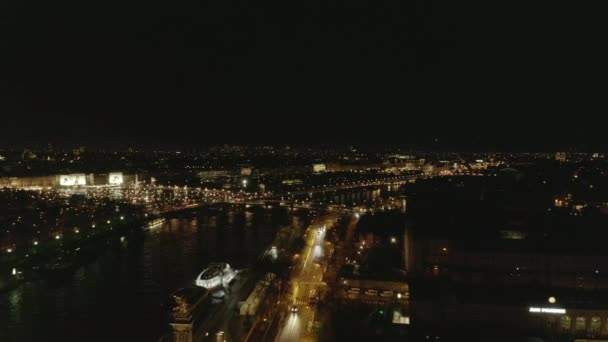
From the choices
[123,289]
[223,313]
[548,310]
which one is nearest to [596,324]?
[548,310]

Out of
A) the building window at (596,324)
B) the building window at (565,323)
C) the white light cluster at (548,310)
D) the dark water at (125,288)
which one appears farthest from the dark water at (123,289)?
the building window at (596,324)

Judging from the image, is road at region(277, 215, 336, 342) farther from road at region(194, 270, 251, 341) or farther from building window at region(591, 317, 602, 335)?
building window at region(591, 317, 602, 335)

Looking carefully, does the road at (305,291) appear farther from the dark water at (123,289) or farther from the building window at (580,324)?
the building window at (580,324)

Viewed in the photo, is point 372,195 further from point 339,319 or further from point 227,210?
point 339,319

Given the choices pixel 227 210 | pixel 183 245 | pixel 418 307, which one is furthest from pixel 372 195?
pixel 418 307

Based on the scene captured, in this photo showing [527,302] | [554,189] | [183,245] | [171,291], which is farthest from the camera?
[554,189]
